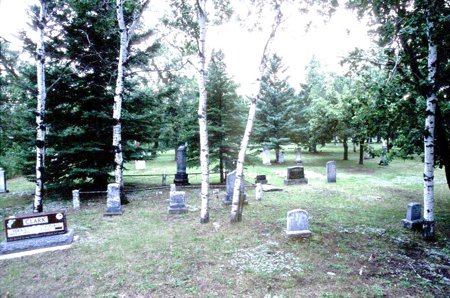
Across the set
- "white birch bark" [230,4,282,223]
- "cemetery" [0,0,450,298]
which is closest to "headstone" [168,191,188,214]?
"cemetery" [0,0,450,298]

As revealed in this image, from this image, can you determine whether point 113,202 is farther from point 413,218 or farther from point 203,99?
point 413,218

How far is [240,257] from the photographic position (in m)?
7.13

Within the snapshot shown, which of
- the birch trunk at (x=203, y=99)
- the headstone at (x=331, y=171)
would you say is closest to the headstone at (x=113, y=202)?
the birch trunk at (x=203, y=99)

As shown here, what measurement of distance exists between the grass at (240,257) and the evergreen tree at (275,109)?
555 inches

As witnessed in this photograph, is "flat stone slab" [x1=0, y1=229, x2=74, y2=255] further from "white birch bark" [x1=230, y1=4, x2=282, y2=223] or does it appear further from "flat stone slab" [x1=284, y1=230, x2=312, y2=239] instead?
"flat stone slab" [x1=284, y1=230, x2=312, y2=239]

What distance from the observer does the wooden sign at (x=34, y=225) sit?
25.3ft

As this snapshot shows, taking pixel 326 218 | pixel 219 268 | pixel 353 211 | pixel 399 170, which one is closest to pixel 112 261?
pixel 219 268

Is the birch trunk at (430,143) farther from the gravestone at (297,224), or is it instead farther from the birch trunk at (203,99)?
the birch trunk at (203,99)

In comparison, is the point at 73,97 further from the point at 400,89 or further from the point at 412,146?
the point at 412,146

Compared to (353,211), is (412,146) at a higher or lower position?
higher

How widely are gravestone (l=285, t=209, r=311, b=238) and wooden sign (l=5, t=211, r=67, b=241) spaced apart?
677 cm

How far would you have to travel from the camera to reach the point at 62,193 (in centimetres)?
1545

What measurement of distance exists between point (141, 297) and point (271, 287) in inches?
103

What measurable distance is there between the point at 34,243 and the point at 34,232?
0.31 m
